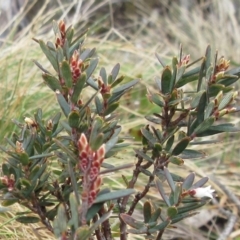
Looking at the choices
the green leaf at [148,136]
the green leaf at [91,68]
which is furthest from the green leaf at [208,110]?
the green leaf at [91,68]

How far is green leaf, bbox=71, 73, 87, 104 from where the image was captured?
912 mm

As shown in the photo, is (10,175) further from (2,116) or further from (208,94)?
(2,116)

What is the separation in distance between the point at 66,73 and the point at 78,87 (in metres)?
0.03

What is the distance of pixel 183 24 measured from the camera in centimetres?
491

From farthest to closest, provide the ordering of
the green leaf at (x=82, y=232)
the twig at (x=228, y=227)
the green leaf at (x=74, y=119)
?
the twig at (x=228, y=227), the green leaf at (x=74, y=119), the green leaf at (x=82, y=232)

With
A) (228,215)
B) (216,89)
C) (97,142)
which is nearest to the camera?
(97,142)

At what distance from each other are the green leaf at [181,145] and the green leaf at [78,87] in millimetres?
212

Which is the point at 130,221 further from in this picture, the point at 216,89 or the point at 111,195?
the point at 216,89

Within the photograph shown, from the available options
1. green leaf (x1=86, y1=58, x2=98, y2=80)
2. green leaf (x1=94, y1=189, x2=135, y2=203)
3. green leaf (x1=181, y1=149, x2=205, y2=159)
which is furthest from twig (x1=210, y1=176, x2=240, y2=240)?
green leaf (x1=94, y1=189, x2=135, y2=203)

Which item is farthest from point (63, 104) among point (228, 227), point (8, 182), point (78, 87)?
point (228, 227)

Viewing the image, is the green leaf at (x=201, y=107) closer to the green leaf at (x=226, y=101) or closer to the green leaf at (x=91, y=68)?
the green leaf at (x=226, y=101)

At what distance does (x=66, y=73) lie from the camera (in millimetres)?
917

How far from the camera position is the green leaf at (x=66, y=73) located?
2.97 feet

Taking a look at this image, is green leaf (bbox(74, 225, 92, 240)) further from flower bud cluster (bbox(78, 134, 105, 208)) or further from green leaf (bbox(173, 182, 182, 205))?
green leaf (bbox(173, 182, 182, 205))
